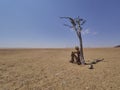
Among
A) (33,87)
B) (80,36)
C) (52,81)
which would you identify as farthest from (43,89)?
(80,36)

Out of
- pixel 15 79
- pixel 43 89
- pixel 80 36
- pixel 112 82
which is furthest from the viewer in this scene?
pixel 80 36

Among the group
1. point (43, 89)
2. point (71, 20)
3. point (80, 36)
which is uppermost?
point (71, 20)

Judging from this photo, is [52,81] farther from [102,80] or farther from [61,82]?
[102,80]

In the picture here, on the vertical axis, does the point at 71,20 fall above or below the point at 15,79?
above

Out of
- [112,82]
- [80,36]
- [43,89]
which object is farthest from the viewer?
[80,36]

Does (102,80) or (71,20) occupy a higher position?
(71,20)

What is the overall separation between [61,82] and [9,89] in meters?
2.32

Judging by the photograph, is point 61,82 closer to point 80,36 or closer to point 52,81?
point 52,81

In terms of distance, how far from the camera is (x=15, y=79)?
744 centimetres

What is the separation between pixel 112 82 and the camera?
6859 millimetres

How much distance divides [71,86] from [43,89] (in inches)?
48.2

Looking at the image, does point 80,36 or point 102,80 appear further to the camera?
point 80,36

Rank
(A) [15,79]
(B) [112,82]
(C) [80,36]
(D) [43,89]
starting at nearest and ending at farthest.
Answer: (D) [43,89] → (B) [112,82] → (A) [15,79] → (C) [80,36]

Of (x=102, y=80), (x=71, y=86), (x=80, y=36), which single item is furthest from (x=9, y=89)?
(x=80, y=36)
